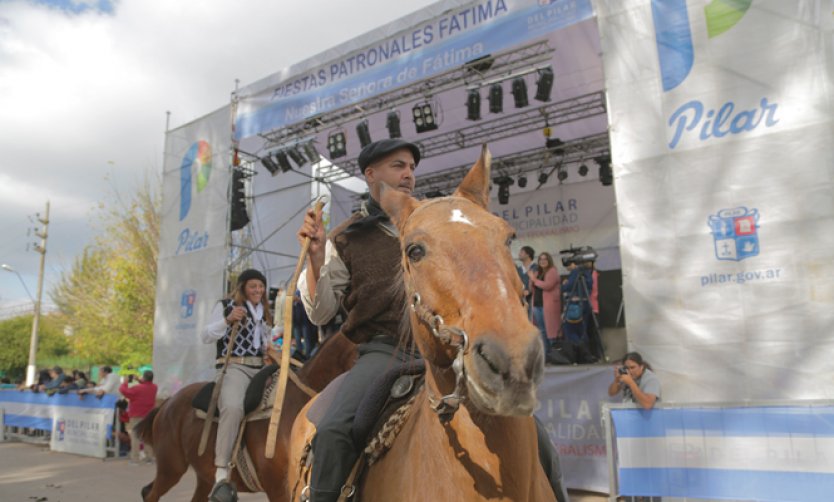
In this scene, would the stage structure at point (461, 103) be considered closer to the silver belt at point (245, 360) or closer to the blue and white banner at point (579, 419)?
the blue and white banner at point (579, 419)

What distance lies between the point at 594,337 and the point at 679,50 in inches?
203

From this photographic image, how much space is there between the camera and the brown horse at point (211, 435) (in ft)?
15.6

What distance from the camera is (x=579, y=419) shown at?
7.30 m

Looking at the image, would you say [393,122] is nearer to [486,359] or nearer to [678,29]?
[678,29]

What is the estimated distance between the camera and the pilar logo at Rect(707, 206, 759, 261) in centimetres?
586

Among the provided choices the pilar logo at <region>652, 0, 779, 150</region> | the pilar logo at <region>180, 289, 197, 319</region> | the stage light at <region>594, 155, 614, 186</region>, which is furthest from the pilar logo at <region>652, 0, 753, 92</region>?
the pilar logo at <region>180, 289, 197, 319</region>

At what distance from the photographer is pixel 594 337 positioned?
31.9 feet

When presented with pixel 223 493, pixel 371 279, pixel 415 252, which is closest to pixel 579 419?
pixel 223 493

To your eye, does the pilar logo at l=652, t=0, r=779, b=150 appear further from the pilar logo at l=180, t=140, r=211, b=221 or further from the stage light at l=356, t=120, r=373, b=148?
the pilar logo at l=180, t=140, r=211, b=221

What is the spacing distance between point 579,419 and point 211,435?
4.73 meters

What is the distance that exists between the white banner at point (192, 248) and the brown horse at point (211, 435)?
5248 mm

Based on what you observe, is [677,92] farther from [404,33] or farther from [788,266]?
[404,33]

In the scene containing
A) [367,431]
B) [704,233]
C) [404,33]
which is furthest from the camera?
[404,33]

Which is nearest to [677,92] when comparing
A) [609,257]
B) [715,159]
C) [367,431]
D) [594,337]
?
[715,159]
